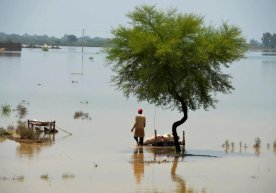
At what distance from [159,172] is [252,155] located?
6874 millimetres

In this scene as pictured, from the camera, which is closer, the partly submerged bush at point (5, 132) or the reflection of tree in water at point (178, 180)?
the reflection of tree in water at point (178, 180)

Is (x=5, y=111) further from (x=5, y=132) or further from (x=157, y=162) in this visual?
Answer: (x=157, y=162)

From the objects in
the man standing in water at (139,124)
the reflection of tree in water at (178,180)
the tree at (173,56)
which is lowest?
the reflection of tree in water at (178,180)

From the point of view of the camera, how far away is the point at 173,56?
27.1 metres

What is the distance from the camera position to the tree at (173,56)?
90.1 feet

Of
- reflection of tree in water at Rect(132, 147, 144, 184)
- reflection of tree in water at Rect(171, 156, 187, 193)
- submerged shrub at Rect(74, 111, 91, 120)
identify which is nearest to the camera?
reflection of tree in water at Rect(171, 156, 187, 193)

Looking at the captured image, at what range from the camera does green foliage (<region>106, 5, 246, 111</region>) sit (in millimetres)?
27469

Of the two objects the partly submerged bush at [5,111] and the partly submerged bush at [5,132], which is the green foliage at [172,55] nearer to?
the partly submerged bush at [5,132]

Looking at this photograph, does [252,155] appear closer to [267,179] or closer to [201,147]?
[201,147]

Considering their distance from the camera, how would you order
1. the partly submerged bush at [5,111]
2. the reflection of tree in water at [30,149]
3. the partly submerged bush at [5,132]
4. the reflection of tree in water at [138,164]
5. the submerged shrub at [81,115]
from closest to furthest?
the reflection of tree in water at [138,164] → the reflection of tree in water at [30,149] → the partly submerged bush at [5,132] → the partly submerged bush at [5,111] → the submerged shrub at [81,115]

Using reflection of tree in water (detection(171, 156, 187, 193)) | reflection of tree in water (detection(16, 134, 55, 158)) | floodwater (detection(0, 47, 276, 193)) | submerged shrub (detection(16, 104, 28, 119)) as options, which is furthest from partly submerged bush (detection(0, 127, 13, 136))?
reflection of tree in water (detection(171, 156, 187, 193))

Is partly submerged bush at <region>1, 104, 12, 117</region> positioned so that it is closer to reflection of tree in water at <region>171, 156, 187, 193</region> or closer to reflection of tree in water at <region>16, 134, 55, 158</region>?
reflection of tree in water at <region>16, 134, 55, 158</region>

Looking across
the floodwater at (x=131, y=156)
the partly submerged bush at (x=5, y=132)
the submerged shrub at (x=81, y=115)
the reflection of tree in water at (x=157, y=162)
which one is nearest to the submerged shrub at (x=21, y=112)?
the floodwater at (x=131, y=156)

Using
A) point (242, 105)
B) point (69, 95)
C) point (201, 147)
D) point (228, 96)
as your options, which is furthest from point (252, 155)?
point (228, 96)
